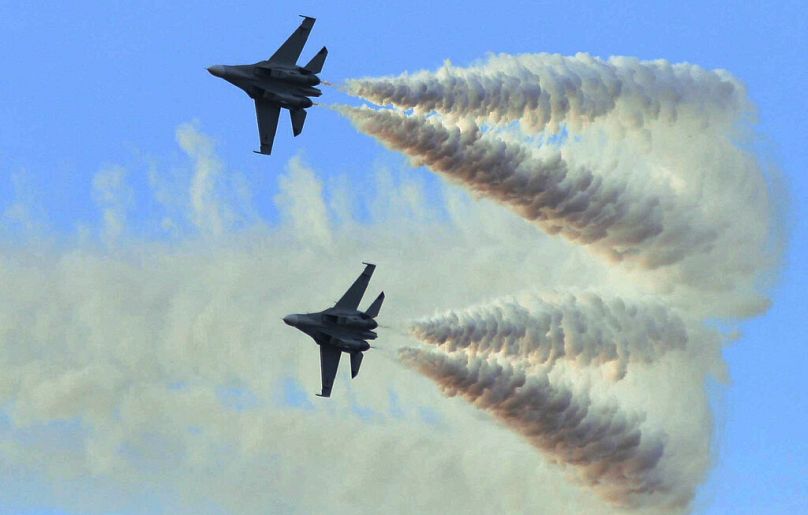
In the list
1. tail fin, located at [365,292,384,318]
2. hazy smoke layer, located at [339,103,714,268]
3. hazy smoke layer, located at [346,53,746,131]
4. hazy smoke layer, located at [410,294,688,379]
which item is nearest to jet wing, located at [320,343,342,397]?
tail fin, located at [365,292,384,318]

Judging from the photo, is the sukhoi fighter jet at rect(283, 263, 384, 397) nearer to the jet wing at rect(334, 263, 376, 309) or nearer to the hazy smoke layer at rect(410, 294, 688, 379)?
the jet wing at rect(334, 263, 376, 309)

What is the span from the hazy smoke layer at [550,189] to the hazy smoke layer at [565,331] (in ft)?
8.09

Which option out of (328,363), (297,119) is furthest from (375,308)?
(297,119)

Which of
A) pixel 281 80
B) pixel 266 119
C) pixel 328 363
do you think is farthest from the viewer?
pixel 328 363

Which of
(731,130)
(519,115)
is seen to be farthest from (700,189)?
(519,115)

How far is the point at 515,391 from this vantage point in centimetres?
10044

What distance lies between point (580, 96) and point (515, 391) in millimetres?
12062

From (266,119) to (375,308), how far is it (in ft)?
29.2

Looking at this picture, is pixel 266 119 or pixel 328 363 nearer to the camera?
pixel 266 119

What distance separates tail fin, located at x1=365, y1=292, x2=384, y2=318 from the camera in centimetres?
9975

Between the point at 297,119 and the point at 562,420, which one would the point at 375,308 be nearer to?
the point at 297,119

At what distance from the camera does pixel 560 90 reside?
10031cm

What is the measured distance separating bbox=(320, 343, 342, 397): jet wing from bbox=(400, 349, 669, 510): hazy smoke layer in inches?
127

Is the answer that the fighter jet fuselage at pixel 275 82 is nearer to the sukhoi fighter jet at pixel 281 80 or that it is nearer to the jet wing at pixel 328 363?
the sukhoi fighter jet at pixel 281 80
